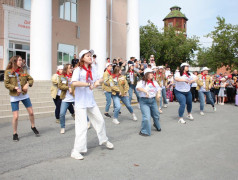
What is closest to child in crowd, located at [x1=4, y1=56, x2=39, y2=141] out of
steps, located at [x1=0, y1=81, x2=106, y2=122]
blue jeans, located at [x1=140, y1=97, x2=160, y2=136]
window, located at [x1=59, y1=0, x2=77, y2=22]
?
steps, located at [x1=0, y1=81, x2=106, y2=122]

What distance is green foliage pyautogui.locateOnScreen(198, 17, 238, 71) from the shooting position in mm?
22406

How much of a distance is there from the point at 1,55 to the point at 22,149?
13163 millimetres

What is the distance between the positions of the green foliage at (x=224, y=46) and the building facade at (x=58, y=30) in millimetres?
9158

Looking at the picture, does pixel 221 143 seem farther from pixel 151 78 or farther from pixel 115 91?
pixel 115 91

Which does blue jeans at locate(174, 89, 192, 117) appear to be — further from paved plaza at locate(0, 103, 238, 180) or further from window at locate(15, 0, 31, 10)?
window at locate(15, 0, 31, 10)

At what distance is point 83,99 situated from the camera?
169 inches

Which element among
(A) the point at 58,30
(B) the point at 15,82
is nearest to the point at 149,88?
(B) the point at 15,82

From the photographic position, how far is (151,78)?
6148 mm

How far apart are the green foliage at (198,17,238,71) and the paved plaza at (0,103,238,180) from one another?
716 inches

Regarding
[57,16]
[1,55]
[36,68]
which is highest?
[57,16]

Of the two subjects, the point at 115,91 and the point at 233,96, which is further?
the point at 233,96

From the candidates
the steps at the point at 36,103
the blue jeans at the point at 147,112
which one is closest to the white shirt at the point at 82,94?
the blue jeans at the point at 147,112

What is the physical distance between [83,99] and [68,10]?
1697 centimetres

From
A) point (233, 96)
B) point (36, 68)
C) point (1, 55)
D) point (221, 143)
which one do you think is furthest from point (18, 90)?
point (233, 96)
